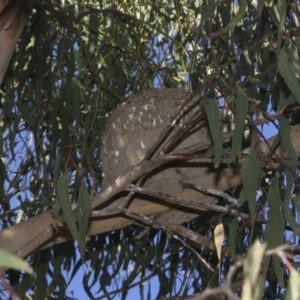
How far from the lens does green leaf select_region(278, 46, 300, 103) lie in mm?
1492

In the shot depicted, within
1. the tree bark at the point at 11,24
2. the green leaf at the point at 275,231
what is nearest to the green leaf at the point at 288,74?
the green leaf at the point at 275,231

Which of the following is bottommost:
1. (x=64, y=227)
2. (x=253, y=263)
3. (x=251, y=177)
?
(x=253, y=263)

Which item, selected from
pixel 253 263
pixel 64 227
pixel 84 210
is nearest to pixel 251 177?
pixel 84 210

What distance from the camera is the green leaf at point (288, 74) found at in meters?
1.49

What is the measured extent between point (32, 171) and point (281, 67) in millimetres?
1416

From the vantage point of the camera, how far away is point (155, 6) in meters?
2.76

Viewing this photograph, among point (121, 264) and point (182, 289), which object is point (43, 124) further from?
point (182, 289)

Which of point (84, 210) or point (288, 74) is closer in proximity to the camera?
Result: point (288, 74)

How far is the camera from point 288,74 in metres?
1.51

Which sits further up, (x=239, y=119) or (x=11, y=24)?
(x=11, y=24)

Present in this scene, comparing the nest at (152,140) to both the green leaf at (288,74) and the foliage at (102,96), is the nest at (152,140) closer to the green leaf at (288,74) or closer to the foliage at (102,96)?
the foliage at (102,96)

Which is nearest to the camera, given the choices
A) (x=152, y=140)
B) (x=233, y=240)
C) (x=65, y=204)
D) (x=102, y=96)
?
(x=65, y=204)

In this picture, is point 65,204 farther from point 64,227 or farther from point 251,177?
point 251,177

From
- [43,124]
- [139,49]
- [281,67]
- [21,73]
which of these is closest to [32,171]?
[43,124]
